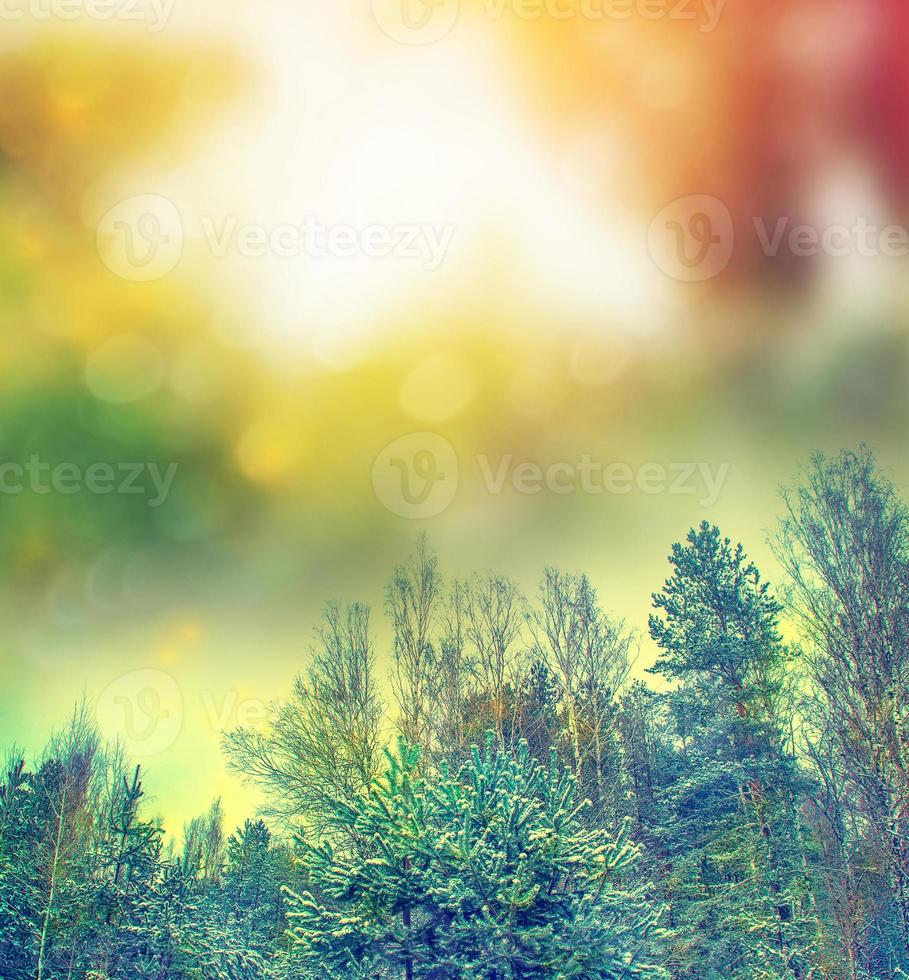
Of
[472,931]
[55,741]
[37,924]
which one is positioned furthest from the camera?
[55,741]

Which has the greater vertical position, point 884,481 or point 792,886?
point 884,481

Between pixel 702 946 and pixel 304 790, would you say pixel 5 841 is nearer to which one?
pixel 304 790

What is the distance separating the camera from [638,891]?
1166 cm

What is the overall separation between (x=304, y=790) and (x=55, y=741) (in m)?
12.2

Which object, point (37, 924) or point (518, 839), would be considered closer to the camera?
point (518, 839)

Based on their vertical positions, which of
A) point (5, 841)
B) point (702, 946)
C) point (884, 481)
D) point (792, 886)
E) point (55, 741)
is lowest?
point (702, 946)

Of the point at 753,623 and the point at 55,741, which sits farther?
the point at 55,741

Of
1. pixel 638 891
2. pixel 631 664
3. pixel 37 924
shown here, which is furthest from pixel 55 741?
pixel 638 891

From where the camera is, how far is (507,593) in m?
29.3

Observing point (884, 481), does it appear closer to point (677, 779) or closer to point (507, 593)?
point (677, 779)

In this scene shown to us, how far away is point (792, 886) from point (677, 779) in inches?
206

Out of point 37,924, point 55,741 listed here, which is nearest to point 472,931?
point 37,924

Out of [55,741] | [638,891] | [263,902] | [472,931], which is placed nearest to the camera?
[472,931]

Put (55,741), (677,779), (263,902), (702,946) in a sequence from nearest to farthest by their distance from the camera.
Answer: (702,946), (677,779), (55,741), (263,902)
